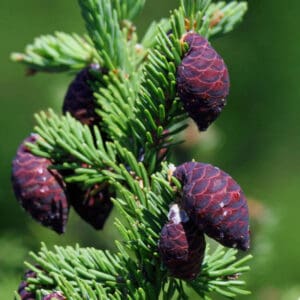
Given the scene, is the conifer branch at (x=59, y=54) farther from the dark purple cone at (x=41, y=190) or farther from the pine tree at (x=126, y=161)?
the dark purple cone at (x=41, y=190)

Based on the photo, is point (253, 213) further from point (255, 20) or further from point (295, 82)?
point (255, 20)

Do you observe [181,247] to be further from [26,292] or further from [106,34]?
[106,34]

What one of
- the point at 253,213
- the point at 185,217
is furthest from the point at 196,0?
the point at 253,213

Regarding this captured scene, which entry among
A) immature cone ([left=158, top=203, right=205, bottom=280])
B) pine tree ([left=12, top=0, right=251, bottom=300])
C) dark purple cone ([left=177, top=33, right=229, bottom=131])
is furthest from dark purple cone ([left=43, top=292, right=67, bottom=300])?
dark purple cone ([left=177, top=33, right=229, bottom=131])

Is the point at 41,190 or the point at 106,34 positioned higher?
the point at 106,34

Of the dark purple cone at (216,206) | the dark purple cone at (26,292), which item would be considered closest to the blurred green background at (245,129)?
the dark purple cone at (26,292)

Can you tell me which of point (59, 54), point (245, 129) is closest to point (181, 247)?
point (59, 54)

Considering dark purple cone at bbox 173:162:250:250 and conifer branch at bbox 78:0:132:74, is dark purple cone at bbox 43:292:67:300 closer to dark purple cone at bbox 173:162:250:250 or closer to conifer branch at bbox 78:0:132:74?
dark purple cone at bbox 173:162:250:250
